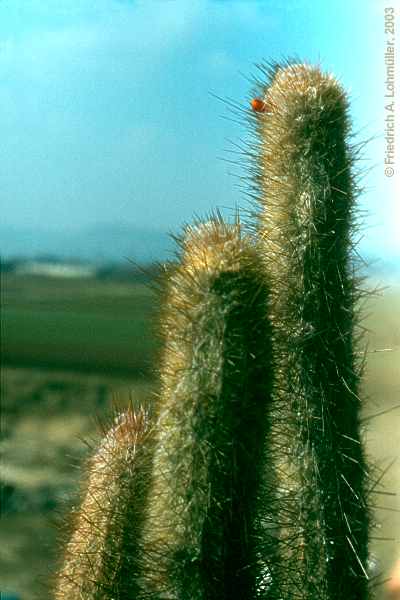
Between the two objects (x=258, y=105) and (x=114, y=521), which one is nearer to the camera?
(x=114, y=521)

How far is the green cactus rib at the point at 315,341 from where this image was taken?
172 cm

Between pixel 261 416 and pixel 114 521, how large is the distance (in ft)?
1.25

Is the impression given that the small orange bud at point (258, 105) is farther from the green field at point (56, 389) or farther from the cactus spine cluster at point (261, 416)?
the green field at point (56, 389)

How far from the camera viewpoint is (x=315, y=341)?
1.73 meters

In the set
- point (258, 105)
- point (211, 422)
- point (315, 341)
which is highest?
point (258, 105)

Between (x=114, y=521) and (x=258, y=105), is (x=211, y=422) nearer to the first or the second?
(x=114, y=521)

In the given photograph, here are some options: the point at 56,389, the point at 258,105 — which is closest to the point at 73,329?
the point at 56,389

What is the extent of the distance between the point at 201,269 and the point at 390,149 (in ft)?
2.82

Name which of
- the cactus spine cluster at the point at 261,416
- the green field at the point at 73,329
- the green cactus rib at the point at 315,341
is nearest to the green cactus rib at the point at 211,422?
the cactus spine cluster at the point at 261,416

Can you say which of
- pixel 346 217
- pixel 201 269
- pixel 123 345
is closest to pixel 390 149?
pixel 346 217

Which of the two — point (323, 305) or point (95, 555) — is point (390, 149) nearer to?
→ point (323, 305)

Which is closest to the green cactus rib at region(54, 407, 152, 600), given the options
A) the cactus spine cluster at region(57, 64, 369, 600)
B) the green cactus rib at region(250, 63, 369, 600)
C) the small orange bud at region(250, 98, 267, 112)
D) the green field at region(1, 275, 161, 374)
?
the cactus spine cluster at region(57, 64, 369, 600)

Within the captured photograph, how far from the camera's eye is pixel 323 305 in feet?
5.70

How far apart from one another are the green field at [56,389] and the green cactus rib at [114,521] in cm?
12
